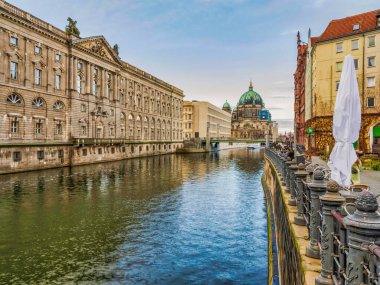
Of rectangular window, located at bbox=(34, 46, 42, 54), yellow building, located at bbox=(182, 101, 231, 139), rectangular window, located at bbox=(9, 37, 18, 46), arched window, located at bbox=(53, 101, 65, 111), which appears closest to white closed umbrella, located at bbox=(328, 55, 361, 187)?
rectangular window, located at bbox=(9, 37, 18, 46)

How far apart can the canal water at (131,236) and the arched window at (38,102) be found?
1873 centimetres

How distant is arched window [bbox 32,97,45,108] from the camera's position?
1758 inches

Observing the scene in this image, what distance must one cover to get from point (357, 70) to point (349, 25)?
849cm

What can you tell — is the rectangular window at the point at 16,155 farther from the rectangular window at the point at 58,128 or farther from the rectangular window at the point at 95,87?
the rectangular window at the point at 95,87

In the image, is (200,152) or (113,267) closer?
(113,267)

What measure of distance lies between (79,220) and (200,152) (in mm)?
83270

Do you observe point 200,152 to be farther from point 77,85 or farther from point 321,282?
point 321,282

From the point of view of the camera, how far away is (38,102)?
1790 inches

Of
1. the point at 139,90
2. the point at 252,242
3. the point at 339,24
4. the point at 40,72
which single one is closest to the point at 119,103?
the point at 139,90

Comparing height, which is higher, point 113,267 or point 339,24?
point 339,24

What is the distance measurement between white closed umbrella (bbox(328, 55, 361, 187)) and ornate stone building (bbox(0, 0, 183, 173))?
1547 inches

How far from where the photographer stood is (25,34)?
42656 millimetres

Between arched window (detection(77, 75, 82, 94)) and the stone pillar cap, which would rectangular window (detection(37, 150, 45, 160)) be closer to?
arched window (detection(77, 75, 82, 94))

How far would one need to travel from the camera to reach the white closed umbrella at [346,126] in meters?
10.9
